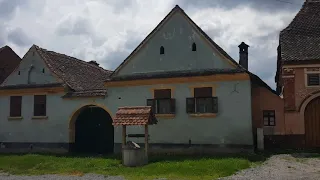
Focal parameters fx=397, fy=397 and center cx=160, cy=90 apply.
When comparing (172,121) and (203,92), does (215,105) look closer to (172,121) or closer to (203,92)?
(203,92)

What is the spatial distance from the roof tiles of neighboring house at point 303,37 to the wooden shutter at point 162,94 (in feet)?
20.4

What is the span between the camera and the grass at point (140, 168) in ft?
51.6

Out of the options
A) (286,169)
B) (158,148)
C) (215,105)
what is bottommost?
(286,169)

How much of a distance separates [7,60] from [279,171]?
80.9ft

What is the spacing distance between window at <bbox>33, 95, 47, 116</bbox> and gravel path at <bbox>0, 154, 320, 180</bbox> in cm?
643

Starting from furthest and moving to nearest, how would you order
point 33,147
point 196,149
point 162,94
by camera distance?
point 33,147 < point 162,94 < point 196,149

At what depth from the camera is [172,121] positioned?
20.7 metres

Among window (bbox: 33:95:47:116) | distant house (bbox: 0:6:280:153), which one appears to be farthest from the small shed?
window (bbox: 33:95:47:116)

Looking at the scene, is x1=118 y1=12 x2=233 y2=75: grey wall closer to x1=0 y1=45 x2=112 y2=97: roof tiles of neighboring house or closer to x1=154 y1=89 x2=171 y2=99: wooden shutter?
x1=154 y1=89 x2=171 y2=99: wooden shutter

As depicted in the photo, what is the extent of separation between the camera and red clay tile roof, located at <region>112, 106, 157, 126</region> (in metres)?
18.1

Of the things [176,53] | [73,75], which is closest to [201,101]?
[176,53]

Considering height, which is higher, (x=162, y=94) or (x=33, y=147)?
(x=162, y=94)

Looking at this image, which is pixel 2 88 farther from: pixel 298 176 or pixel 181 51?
pixel 298 176

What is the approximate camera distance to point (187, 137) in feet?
66.8
